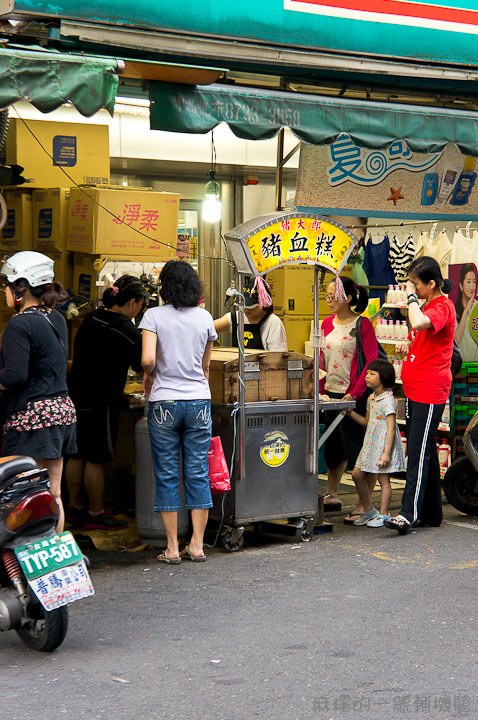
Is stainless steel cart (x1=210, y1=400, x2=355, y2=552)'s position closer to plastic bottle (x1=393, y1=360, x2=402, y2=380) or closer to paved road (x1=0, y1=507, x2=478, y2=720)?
paved road (x1=0, y1=507, x2=478, y2=720)

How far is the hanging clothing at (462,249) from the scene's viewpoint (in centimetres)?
1023

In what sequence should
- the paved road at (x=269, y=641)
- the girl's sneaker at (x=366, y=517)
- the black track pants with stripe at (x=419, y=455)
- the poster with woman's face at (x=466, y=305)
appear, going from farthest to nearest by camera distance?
the poster with woman's face at (x=466, y=305)
the girl's sneaker at (x=366, y=517)
the black track pants with stripe at (x=419, y=455)
the paved road at (x=269, y=641)

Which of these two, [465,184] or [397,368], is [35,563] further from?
[465,184]

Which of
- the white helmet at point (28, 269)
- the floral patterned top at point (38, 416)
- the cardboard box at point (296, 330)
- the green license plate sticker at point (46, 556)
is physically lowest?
the green license plate sticker at point (46, 556)

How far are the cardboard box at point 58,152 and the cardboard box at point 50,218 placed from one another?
18cm

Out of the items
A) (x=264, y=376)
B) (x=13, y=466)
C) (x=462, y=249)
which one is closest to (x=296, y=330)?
(x=462, y=249)

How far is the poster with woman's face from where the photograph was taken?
1019 centimetres

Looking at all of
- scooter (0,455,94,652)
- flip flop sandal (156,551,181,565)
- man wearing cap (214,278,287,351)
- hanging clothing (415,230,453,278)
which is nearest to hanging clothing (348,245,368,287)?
hanging clothing (415,230,453,278)

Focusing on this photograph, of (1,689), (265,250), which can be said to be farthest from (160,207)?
(1,689)

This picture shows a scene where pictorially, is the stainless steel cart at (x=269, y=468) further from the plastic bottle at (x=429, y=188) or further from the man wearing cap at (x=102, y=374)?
the plastic bottle at (x=429, y=188)

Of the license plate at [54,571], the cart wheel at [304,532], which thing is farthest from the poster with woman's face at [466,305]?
the license plate at [54,571]

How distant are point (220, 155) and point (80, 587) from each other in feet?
26.8

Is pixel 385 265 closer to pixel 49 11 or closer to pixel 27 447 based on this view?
pixel 49 11

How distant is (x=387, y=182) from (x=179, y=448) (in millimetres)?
3612
